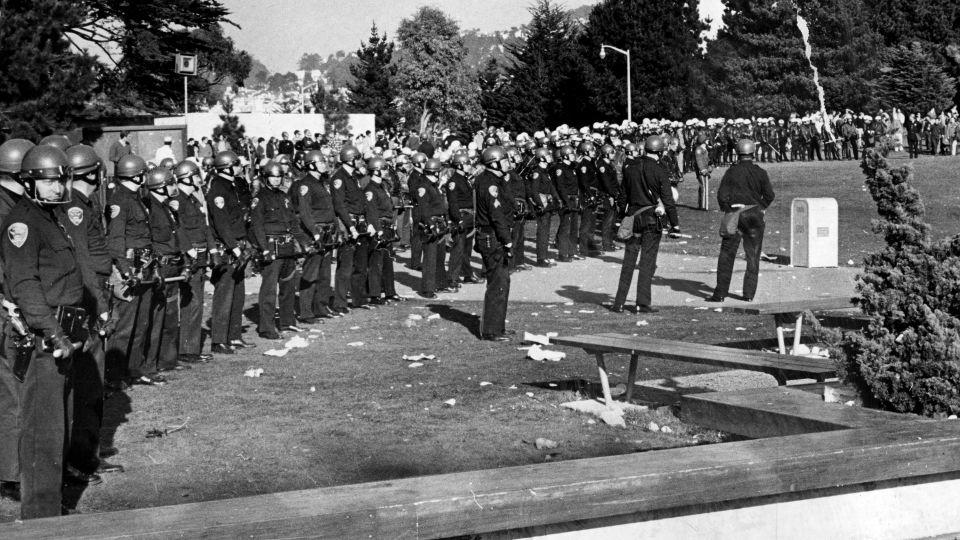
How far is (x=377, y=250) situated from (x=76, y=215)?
8.32m

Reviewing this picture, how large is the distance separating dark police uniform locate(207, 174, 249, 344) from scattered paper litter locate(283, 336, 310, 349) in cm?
56

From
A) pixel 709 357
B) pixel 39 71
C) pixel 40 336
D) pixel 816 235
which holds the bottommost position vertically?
pixel 709 357

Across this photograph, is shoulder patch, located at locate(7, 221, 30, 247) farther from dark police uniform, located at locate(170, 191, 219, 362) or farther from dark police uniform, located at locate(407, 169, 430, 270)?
dark police uniform, located at locate(407, 169, 430, 270)

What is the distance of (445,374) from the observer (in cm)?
1177

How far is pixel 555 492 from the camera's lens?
490 centimetres

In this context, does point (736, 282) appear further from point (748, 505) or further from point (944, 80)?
point (944, 80)

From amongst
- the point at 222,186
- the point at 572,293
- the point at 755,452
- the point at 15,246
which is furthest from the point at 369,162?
the point at 755,452

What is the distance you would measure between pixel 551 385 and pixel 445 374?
127cm

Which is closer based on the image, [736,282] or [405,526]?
[405,526]

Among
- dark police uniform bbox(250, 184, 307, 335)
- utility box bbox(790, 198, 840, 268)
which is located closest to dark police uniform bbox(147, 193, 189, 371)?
dark police uniform bbox(250, 184, 307, 335)

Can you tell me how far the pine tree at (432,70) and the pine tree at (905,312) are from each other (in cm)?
5404

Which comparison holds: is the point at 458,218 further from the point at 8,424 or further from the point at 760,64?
the point at 760,64

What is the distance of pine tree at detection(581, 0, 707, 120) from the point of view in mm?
60375

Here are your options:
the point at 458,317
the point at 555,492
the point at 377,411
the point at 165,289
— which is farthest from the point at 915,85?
the point at 555,492
